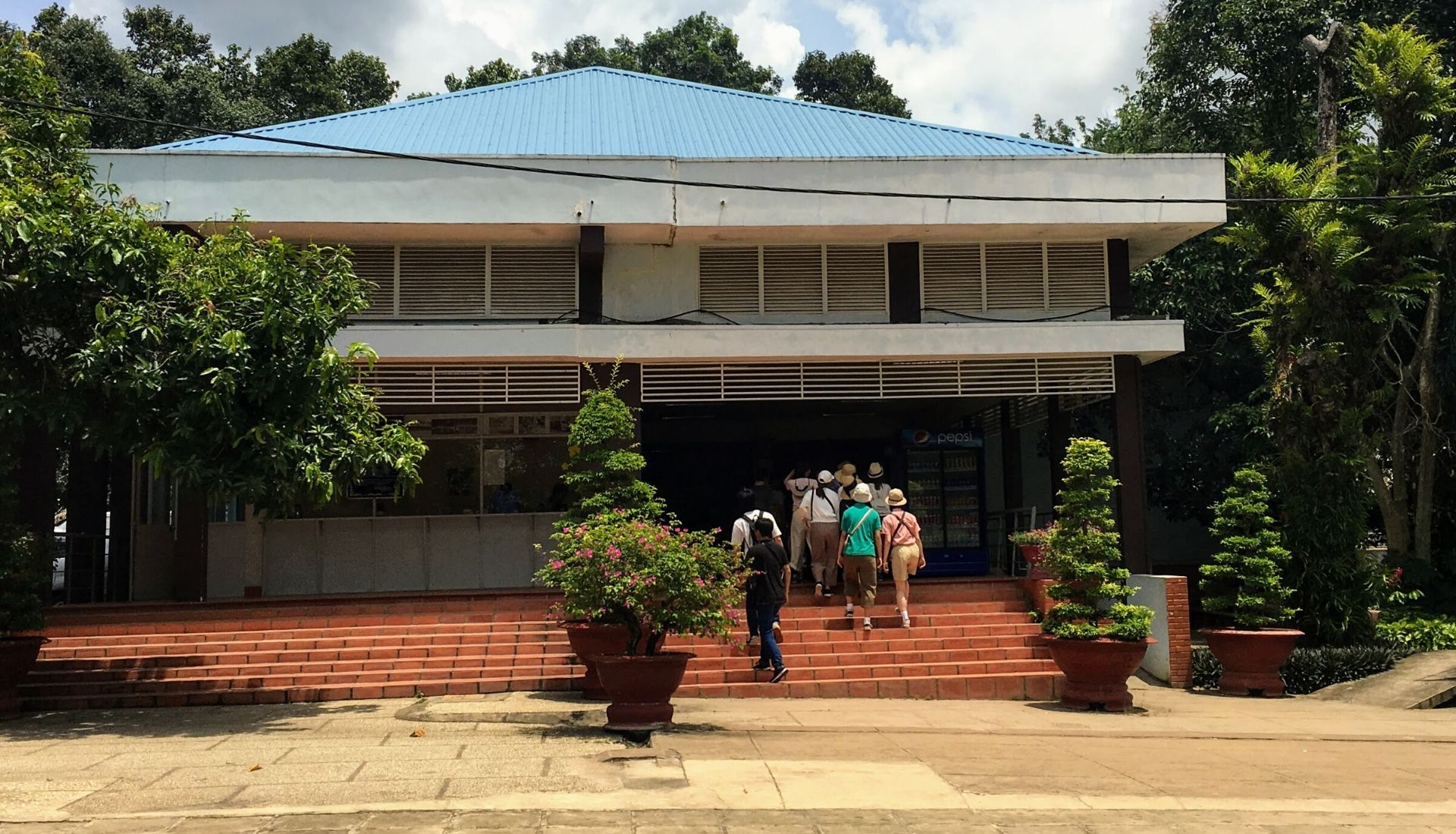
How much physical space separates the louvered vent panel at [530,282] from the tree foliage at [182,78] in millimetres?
13249

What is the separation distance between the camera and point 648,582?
9008mm

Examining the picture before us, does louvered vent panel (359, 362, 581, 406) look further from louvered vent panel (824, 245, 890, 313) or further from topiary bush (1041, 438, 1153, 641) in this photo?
topiary bush (1041, 438, 1153, 641)

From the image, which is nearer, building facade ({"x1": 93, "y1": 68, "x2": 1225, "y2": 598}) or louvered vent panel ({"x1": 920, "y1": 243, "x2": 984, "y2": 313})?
building facade ({"x1": 93, "y1": 68, "x2": 1225, "y2": 598})

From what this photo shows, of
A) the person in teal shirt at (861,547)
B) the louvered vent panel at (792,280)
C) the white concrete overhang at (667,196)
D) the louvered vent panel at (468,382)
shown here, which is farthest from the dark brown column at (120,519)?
the person in teal shirt at (861,547)

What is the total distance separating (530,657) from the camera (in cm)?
1263

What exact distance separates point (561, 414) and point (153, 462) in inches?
306

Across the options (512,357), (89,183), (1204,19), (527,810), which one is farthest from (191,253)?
(1204,19)

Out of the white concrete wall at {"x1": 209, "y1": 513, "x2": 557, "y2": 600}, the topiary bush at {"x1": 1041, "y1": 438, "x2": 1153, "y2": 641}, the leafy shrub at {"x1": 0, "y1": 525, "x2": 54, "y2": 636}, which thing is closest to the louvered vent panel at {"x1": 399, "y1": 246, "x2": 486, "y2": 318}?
the white concrete wall at {"x1": 209, "y1": 513, "x2": 557, "y2": 600}

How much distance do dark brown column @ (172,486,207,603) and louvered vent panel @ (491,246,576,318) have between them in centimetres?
447

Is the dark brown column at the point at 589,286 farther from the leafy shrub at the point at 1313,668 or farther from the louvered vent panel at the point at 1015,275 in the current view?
the leafy shrub at the point at 1313,668

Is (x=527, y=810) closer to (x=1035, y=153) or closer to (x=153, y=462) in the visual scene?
(x=153, y=462)

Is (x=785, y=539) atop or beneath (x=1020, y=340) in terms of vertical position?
beneath

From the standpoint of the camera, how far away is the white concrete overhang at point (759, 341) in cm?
1488

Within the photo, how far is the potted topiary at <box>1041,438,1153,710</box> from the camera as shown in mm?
11477
